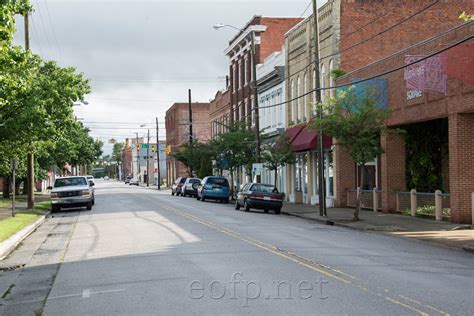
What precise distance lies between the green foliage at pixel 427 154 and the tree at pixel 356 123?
4133 mm

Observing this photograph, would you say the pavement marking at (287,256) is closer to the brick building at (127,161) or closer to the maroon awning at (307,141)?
the maroon awning at (307,141)

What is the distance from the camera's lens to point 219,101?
69.1 m

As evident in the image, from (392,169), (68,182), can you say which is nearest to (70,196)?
(68,182)

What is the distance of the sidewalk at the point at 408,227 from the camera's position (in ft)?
59.0

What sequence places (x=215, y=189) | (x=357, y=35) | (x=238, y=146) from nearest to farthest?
(x=357, y=35)
(x=238, y=146)
(x=215, y=189)

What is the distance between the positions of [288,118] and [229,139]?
4.24m

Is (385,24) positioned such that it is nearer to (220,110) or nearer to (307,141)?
(307,141)

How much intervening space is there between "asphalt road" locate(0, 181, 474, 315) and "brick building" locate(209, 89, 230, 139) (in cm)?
4567

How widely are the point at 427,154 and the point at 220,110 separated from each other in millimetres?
41986

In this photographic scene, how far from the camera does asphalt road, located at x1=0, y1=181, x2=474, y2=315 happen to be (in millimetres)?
8703

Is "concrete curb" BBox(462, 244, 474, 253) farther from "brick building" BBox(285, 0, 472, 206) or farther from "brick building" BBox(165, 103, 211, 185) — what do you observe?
"brick building" BBox(165, 103, 211, 185)

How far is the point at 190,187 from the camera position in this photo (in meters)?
55.2

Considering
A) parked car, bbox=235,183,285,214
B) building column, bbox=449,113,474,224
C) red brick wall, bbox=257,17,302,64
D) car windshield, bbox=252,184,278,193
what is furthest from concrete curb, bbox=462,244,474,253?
red brick wall, bbox=257,17,302,64

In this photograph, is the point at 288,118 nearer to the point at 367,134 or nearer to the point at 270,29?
the point at 270,29
